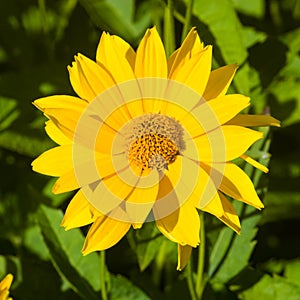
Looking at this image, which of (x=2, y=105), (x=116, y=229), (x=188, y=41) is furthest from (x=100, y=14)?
(x=116, y=229)

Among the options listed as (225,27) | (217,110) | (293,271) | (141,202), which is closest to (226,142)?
(217,110)

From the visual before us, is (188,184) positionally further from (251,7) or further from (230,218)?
(251,7)

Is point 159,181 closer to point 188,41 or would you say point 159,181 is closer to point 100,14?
point 188,41

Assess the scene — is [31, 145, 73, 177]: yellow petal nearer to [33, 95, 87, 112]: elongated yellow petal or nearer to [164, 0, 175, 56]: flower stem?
[33, 95, 87, 112]: elongated yellow petal

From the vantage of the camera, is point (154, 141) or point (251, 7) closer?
point (154, 141)

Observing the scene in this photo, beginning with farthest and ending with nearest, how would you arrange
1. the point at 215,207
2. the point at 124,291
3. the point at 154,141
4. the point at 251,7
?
the point at 251,7
the point at 124,291
the point at 154,141
the point at 215,207

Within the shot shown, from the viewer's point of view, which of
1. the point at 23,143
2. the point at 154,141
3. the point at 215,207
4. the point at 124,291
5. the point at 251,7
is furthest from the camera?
the point at 251,7

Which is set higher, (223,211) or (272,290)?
(223,211)
